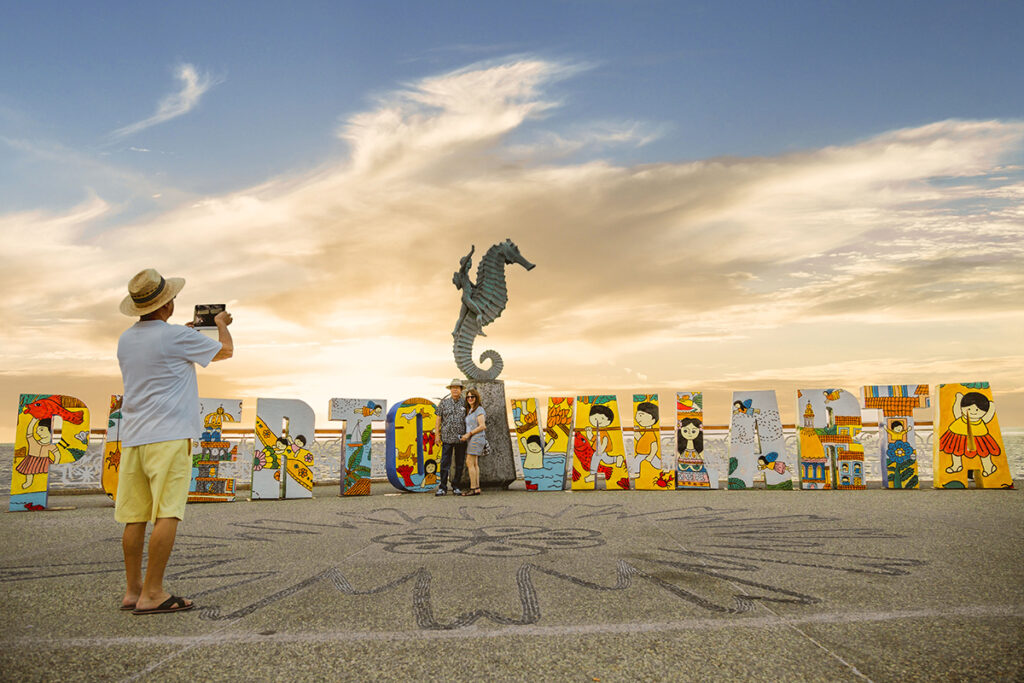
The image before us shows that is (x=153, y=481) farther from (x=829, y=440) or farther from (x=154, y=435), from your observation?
(x=829, y=440)

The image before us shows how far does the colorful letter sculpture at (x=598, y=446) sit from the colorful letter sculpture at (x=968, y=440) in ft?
17.9

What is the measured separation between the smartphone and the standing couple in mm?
6541

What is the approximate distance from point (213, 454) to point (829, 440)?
10461mm

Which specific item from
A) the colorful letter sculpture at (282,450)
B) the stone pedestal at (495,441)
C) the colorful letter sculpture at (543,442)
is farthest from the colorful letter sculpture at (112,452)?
the colorful letter sculpture at (543,442)

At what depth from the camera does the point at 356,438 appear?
11.2m

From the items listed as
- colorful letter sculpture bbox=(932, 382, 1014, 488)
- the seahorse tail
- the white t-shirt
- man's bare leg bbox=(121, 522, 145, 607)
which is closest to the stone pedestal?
the seahorse tail

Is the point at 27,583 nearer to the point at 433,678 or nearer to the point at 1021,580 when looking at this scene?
the point at 433,678

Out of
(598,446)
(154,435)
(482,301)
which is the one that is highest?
(482,301)

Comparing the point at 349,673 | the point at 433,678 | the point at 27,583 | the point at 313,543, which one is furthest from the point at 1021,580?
the point at 27,583

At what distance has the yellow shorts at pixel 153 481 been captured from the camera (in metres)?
3.78

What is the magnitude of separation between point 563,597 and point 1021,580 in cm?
316

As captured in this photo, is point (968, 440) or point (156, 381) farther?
point (968, 440)

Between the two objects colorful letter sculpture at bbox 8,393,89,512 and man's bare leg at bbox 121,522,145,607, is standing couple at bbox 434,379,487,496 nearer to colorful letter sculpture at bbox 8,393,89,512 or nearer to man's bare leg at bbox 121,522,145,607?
colorful letter sculpture at bbox 8,393,89,512

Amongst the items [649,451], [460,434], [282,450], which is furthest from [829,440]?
[282,450]
